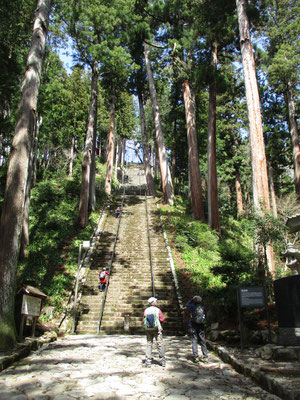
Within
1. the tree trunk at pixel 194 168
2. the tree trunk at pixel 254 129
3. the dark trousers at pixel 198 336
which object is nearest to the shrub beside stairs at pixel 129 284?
the tree trunk at pixel 194 168

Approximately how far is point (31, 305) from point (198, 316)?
440 centimetres

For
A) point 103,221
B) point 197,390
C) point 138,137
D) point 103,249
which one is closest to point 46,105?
point 103,221

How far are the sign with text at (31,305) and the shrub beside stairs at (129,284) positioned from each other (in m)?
2.55

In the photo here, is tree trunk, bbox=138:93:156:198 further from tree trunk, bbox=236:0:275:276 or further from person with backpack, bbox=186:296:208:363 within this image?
person with backpack, bbox=186:296:208:363

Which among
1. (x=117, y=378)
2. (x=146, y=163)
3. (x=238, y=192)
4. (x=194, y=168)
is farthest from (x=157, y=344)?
(x=238, y=192)

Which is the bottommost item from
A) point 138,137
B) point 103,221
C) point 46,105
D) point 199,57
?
point 103,221

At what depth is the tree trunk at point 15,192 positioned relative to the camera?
6117mm

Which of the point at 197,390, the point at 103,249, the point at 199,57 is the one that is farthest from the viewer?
the point at 199,57

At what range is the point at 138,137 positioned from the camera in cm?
5119

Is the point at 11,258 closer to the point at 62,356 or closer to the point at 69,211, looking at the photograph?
the point at 62,356

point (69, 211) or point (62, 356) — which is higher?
point (69, 211)

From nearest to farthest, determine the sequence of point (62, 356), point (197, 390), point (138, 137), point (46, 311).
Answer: point (197, 390) → point (62, 356) → point (46, 311) → point (138, 137)

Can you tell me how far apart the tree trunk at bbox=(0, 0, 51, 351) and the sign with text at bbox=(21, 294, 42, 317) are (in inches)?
30.1

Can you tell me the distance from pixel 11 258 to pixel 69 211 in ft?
39.9
